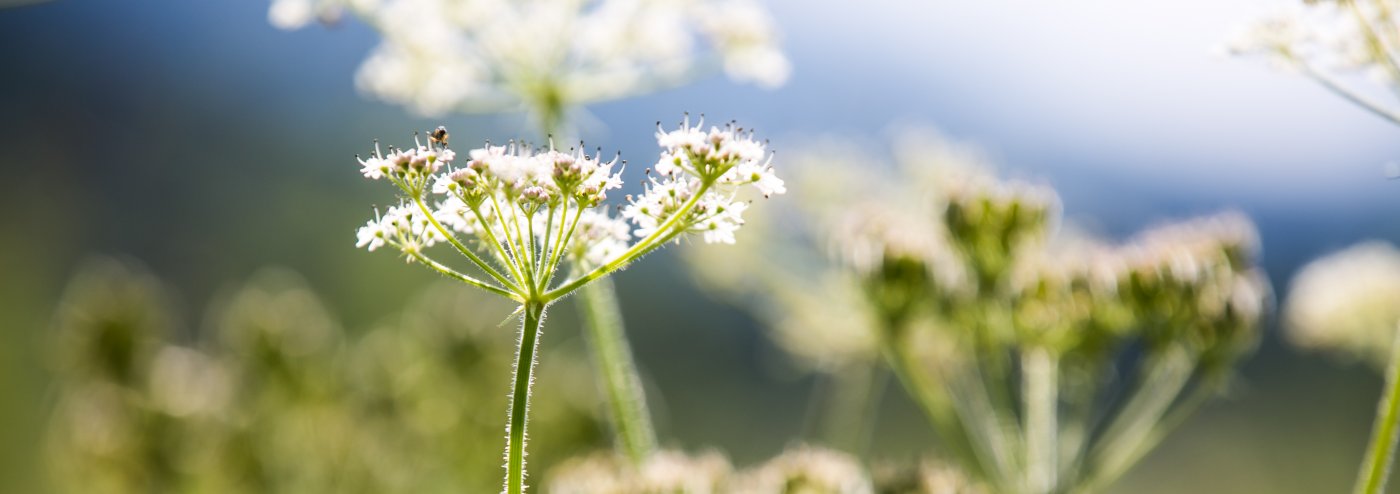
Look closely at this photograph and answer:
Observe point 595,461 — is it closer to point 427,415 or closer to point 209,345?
point 427,415

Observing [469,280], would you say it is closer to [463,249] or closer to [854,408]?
[463,249]

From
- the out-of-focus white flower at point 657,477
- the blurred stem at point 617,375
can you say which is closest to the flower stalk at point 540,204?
the out-of-focus white flower at point 657,477

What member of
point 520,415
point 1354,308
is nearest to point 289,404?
point 520,415

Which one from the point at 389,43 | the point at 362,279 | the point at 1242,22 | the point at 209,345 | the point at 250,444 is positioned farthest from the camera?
the point at 362,279

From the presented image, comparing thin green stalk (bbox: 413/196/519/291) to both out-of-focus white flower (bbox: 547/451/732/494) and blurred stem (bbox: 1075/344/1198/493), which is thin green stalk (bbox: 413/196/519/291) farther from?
blurred stem (bbox: 1075/344/1198/493)

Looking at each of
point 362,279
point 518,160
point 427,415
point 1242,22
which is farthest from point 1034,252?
point 362,279

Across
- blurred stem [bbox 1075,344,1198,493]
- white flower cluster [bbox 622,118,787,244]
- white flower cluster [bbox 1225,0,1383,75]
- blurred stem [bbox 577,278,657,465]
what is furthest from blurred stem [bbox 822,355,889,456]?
white flower cluster [bbox 622,118,787,244]
